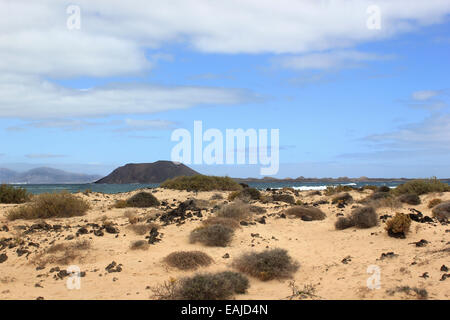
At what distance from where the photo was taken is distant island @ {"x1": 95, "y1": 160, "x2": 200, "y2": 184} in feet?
314

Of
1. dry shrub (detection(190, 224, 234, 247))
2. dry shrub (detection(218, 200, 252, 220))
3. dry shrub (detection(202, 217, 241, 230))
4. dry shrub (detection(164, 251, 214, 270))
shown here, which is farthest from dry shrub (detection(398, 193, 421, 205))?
dry shrub (detection(164, 251, 214, 270))

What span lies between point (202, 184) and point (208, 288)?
2588 cm

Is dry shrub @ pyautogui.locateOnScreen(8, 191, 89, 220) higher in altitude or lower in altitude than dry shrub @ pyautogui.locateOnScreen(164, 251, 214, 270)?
higher

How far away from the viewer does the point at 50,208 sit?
1836cm

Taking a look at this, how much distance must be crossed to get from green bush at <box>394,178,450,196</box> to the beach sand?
839cm

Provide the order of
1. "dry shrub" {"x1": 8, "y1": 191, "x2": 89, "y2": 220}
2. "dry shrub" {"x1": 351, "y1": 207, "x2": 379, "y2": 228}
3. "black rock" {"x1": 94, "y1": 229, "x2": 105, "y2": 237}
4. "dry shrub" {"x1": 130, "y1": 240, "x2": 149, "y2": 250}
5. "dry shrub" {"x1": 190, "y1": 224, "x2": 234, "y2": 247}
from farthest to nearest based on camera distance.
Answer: "dry shrub" {"x1": 8, "y1": 191, "x2": 89, "y2": 220} < "dry shrub" {"x1": 351, "y1": 207, "x2": 379, "y2": 228} < "black rock" {"x1": 94, "y1": 229, "x2": 105, "y2": 237} < "dry shrub" {"x1": 190, "y1": 224, "x2": 234, "y2": 247} < "dry shrub" {"x1": 130, "y1": 240, "x2": 149, "y2": 250}

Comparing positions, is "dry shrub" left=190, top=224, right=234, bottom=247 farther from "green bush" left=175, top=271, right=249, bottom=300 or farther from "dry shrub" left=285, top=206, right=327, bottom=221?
"dry shrub" left=285, top=206, right=327, bottom=221

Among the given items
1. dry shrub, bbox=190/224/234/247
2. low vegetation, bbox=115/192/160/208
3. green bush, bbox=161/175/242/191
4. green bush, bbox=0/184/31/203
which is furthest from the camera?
green bush, bbox=161/175/242/191

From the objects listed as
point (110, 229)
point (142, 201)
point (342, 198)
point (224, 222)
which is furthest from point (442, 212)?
point (142, 201)

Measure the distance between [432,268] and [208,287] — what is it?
4940 millimetres

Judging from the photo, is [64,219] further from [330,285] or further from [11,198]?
[330,285]

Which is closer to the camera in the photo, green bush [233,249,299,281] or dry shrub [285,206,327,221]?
green bush [233,249,299,281]

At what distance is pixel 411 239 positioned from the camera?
12.8 meters
